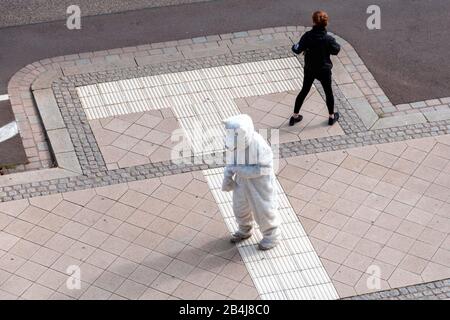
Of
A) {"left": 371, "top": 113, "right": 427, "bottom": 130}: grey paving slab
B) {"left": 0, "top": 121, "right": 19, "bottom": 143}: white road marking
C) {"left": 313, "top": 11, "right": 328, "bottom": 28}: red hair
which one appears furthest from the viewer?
{"left": 371, "top": 113, "right": 427, "bottom": 130}: grey paving slab

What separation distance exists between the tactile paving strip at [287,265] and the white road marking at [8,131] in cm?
323

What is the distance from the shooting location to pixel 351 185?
11.7 metres

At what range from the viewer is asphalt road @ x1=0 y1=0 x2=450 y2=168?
1395 centimetres

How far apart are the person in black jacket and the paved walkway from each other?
1.23 feet

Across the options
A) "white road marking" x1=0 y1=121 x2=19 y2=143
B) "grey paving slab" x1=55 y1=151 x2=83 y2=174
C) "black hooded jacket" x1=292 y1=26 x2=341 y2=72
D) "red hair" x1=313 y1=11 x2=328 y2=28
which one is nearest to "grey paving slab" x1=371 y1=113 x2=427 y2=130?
"black hooded jacket" x1=292 y1=26 x2=341 y2=72

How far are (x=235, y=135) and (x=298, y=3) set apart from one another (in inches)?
250

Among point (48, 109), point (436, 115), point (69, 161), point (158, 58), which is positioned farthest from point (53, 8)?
point (436, 115)

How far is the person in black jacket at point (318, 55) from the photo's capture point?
11867 millimetres

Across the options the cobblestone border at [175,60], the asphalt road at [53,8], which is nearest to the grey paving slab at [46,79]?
the cobblestone border at [175,60]

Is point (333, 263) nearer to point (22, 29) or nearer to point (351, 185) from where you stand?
point (351, 185)

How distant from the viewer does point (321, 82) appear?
12.4 m

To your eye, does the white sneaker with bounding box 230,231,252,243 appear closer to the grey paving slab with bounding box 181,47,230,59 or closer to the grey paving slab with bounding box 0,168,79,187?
the grey paving slab with bounding box 0,168,79,187

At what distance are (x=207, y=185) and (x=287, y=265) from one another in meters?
1.67

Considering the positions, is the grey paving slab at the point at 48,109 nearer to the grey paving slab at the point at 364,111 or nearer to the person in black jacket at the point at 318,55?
the person in black jacket at the point at 318,55
